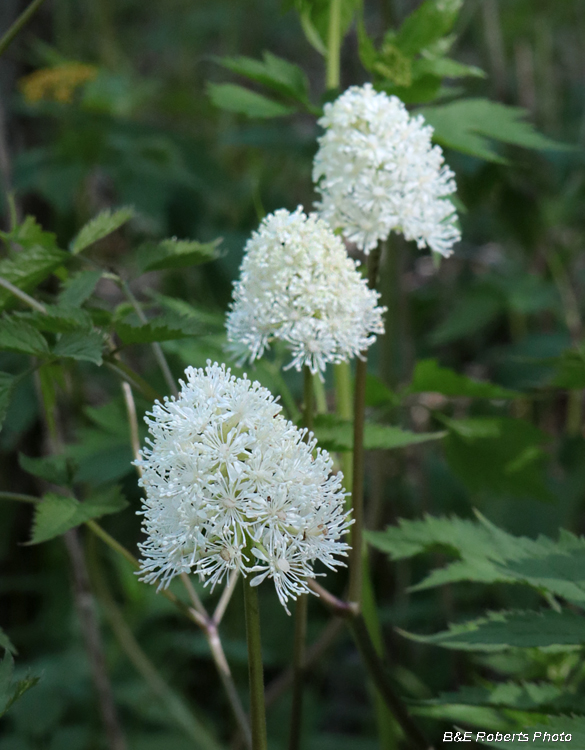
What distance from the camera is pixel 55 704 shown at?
1.97 m

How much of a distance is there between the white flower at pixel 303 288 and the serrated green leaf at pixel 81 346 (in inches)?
8.0

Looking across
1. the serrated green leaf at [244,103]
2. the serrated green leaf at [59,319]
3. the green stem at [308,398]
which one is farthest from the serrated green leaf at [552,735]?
the serrated green leaf at [244,103]

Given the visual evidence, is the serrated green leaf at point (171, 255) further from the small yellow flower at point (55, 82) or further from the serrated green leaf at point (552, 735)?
the small yellow flower at point (55, 82)

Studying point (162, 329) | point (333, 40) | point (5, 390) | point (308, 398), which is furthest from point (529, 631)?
point (333, 40)

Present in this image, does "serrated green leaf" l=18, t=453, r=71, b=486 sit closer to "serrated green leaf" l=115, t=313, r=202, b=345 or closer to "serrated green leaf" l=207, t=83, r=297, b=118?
"serrated green leaf" l=115, t=313, r=202, b=345


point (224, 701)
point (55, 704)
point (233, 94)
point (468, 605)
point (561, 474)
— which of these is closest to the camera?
point (233, 94)

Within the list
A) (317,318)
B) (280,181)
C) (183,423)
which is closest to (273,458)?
(183,423)

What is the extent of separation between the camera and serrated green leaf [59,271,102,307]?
106cm

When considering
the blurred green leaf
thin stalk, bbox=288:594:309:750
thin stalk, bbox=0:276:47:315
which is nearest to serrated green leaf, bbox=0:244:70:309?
thin stalk, bbox=0:276:47:315

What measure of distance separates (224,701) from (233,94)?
5.67 feet

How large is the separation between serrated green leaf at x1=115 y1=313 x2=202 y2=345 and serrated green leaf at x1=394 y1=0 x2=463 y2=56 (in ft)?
2.27

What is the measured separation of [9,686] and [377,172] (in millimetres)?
824

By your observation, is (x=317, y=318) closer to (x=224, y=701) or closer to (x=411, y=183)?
(x=411, y=183)

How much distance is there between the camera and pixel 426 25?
4.21 ft
